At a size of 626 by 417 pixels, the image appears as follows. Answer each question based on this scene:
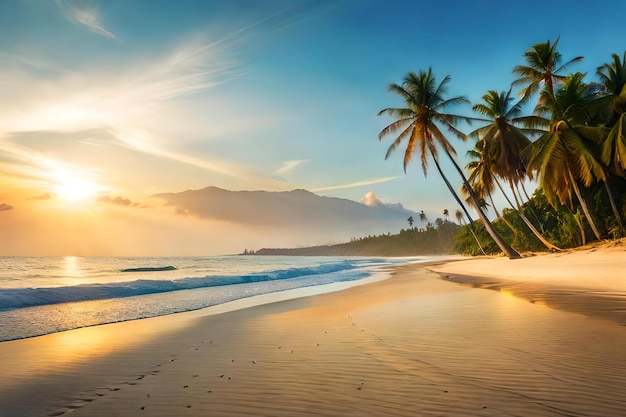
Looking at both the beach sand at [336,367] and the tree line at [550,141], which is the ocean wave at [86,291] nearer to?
the beach sand at [336,367]

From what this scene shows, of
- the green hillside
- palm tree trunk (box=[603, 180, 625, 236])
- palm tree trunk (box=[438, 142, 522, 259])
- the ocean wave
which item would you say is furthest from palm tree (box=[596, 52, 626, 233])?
the green hillside

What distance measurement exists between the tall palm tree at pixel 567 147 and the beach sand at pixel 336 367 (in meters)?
16.7

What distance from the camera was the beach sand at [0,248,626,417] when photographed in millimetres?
3629

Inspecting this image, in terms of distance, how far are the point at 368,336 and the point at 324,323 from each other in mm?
1881

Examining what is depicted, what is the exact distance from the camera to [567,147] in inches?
912

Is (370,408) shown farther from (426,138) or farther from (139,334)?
(426,138)

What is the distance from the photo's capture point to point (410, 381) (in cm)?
421

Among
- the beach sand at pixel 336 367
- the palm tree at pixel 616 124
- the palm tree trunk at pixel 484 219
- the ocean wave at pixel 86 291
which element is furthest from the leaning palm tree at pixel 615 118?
the ocean wave at pixel 86 291

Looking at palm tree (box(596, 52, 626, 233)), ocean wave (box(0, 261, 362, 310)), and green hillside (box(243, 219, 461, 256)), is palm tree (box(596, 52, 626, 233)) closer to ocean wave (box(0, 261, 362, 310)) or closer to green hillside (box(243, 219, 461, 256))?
ocean wave (box(0, 261, 362, 310))

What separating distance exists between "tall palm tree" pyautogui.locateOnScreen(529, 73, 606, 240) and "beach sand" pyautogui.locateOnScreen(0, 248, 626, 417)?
16.7 m

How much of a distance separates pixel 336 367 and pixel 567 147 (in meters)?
24.6

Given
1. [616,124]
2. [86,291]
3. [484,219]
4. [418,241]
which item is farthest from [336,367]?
[418,241]

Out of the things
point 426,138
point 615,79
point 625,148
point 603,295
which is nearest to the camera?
point 603,295

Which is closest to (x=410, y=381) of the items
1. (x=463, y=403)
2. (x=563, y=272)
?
(x=463, y=403)
